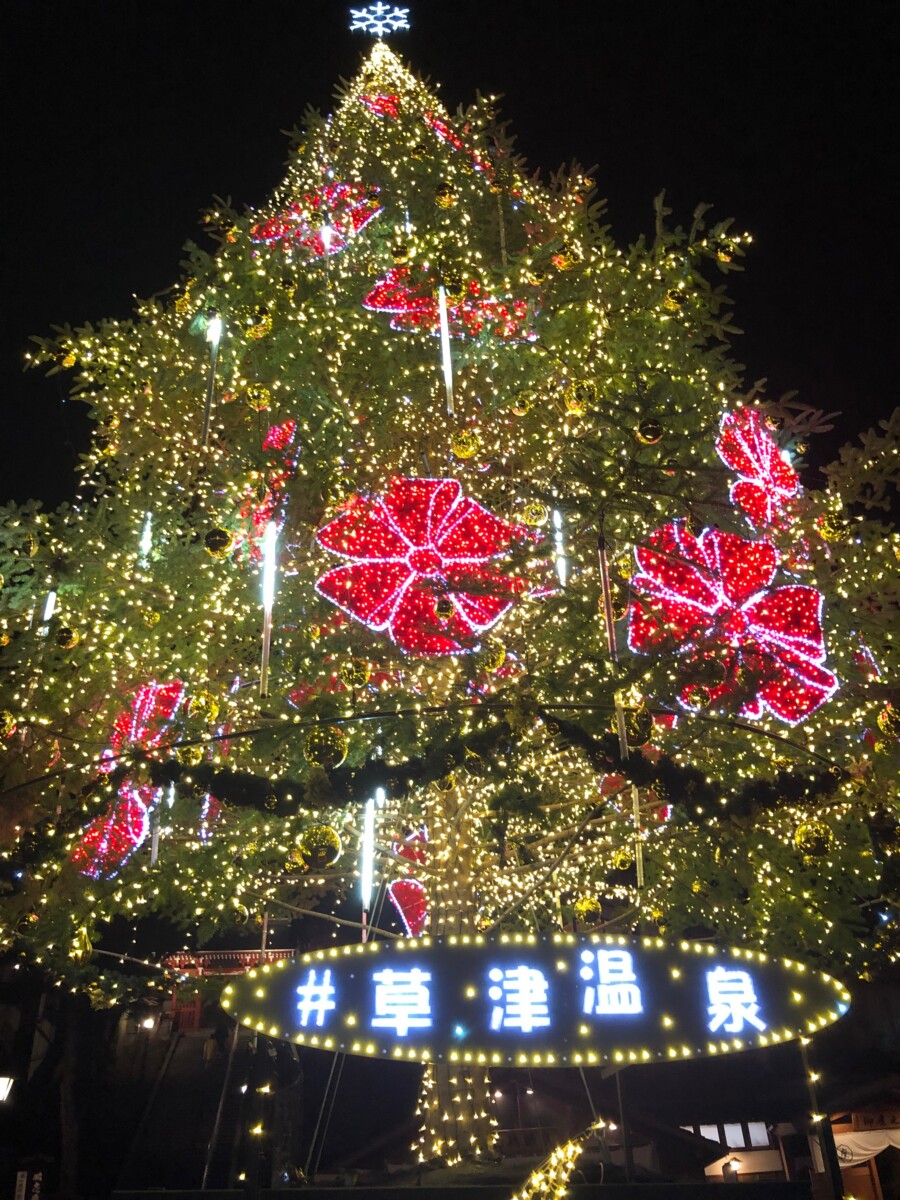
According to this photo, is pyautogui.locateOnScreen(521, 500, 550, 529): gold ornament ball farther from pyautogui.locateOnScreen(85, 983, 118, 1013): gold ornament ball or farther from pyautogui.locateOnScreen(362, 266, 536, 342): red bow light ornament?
pyautogui.locateOnScreen(85, 983, 118, 1013): gold ornament ball

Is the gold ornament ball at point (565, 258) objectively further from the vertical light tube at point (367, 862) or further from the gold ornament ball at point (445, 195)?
the vertical light tube at point (367, 862)

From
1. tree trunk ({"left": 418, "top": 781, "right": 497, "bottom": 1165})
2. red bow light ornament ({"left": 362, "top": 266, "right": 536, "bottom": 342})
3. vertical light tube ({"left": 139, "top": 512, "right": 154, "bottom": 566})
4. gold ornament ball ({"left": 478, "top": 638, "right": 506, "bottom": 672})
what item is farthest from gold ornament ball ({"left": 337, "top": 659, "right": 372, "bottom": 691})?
red bow light ornament ({"left": 362, "top": 266, "right": 536, "bottom": 342})

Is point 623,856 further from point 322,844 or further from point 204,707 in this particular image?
point 204,707

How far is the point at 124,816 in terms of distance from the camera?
7.14 metres

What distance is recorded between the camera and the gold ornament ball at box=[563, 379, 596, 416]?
771 centimetres

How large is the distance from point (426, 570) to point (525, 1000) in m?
3.80

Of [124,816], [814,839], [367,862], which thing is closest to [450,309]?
[367,862]

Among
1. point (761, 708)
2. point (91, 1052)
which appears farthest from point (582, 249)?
point (91, 1052)

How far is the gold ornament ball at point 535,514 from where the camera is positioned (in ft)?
25.2

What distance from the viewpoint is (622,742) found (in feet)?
17.0

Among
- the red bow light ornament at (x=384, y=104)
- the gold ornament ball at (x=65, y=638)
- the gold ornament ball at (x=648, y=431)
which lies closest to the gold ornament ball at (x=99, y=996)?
the gold ornament ball at (x=65, y=638)

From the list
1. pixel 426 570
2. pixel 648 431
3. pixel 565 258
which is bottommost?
pixel 426 570

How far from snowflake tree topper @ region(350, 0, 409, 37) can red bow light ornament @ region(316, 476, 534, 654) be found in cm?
1080

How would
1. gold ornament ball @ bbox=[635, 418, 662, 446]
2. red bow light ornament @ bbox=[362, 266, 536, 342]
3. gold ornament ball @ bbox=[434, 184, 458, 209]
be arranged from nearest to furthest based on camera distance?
gold ornament ball @ bbox=[635, 418, 662, 446], red bow light ornament @ bbox=[362, 266, 536, 342], gold ornament ball @ bbox=[434, 184, 458, 209]
